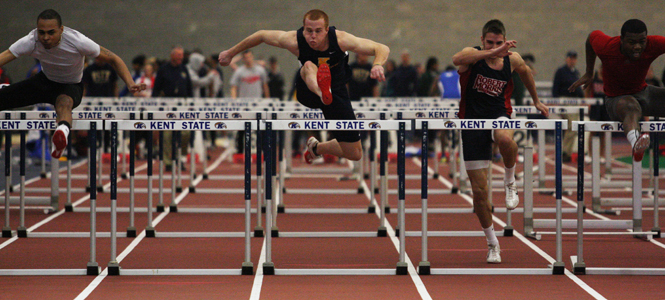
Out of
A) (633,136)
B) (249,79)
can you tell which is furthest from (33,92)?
(249,79)

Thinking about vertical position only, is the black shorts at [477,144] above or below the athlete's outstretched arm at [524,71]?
below

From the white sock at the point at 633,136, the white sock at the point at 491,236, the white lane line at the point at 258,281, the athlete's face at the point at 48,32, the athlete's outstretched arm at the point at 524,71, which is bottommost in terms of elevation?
the white lane line at the point at 258,281

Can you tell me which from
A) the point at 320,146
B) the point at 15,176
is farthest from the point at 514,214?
the point at 15,176

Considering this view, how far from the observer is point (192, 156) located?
12422mm

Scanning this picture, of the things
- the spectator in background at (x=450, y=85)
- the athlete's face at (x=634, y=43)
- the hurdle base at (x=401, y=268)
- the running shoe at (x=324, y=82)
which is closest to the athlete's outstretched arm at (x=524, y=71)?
the athlete's face at (x=634, y=43)

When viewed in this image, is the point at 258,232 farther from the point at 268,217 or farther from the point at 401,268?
the point at 401,268

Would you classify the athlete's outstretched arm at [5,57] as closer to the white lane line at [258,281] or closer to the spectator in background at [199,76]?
the white lane line at [258,281]

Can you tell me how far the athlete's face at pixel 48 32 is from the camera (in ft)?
21.1

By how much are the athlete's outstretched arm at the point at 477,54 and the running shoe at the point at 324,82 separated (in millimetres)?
1011

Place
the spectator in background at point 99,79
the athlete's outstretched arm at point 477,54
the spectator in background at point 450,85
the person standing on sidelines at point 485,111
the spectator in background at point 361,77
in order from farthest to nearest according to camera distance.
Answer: the spectator in background at point 361,77, the spectator in background at point 99,79, the spectator in background at point 450,85, the person standing on sidelines at point 485,111, the athlete's outstretched arm at point 477,54

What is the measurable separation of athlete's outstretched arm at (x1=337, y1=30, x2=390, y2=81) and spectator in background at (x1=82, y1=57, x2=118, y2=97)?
10.2 meters

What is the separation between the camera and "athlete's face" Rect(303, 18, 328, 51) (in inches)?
255

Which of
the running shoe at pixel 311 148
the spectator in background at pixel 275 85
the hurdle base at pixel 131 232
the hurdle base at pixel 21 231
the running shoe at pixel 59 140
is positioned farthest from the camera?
the spectator in background at pixel 275 85

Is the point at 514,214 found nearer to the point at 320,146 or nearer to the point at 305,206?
the point at 305,206
